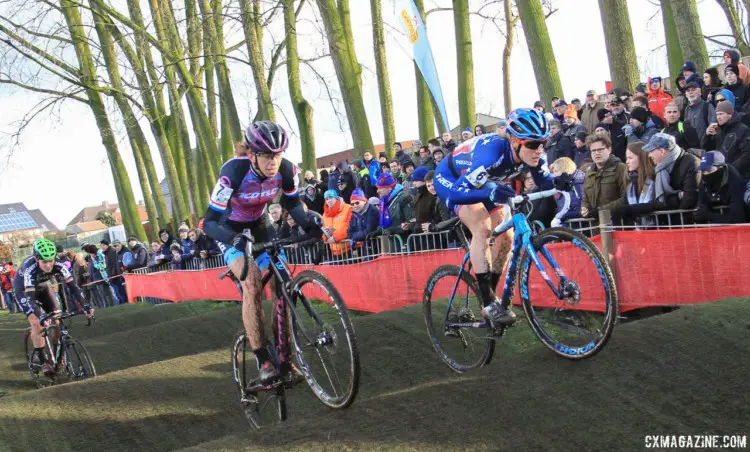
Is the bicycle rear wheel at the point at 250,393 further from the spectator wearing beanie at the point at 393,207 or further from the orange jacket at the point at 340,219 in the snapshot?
the orange jacket at the point at 340,219

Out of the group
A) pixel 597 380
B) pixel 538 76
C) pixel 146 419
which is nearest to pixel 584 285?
pixel 597 380

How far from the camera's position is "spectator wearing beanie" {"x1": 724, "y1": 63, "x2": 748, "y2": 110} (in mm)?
10867

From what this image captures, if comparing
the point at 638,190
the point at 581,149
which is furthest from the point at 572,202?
the point at 581,149

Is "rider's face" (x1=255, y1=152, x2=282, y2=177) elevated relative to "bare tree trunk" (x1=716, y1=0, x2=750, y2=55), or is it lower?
lower

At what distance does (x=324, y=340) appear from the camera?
5832 millimetres

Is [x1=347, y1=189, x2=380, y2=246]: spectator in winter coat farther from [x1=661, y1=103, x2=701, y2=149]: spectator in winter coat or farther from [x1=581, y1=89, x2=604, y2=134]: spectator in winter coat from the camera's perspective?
[x1=661, y1=103, x2=701, y2=149]: spectator in winter coat

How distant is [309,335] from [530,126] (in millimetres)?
2300

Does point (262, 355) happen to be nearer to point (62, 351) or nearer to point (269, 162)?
point (269, 162)

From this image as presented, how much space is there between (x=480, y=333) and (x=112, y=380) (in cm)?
451

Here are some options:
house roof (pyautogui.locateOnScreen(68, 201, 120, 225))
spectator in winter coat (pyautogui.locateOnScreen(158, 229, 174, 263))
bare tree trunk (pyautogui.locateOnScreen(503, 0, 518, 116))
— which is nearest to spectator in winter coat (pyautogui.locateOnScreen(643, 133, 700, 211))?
spectator in winter coat (pyautogui.locateOnScreen(158, 229, 174, 263))

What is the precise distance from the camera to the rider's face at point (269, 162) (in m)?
6.25

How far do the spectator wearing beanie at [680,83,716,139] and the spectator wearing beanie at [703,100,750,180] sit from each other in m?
1.02

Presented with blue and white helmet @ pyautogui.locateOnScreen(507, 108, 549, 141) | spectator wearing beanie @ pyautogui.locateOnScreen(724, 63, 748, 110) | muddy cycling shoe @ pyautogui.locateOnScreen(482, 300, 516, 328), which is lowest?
muddy cycling shoe @ pyautogui.locateOnScreen(482, 300, 516, 328)

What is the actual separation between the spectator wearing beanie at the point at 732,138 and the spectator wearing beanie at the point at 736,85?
165cm
